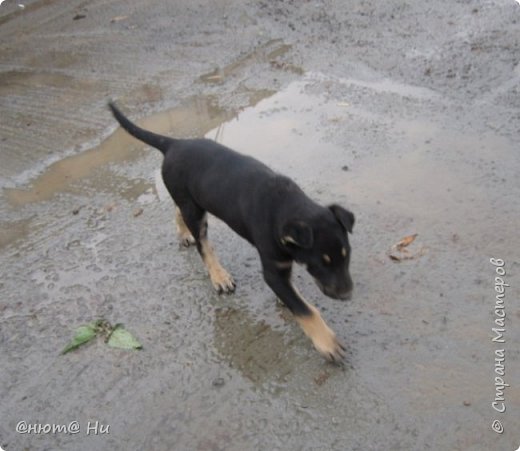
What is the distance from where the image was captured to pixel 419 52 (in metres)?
6.32

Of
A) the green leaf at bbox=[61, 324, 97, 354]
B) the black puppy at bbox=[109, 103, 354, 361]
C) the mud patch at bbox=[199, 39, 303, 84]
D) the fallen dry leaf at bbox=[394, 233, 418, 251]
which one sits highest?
the black puppy at bbox=[109, 103, 354, 361]

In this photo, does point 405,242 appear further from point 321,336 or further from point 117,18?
point 117,18

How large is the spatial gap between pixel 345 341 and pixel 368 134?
241cm

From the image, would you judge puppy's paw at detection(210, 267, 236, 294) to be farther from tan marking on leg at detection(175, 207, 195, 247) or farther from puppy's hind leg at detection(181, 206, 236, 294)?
tan marking on leg at detection(175, 207, 195, 247)

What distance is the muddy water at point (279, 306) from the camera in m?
2.90

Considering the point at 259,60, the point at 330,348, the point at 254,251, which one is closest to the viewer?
the point at 330,348

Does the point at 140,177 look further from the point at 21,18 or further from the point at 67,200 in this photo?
the point at 21,18

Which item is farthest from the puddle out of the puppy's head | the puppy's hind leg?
the puppy's head

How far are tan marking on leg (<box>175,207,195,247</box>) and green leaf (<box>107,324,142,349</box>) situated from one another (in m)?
0.88

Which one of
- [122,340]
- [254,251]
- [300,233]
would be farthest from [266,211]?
[122,340]

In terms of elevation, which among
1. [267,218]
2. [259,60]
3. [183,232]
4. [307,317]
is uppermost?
[267,218]

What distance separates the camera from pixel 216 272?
3777mm

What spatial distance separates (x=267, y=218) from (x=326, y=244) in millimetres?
454

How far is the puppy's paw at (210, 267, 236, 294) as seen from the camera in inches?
147
